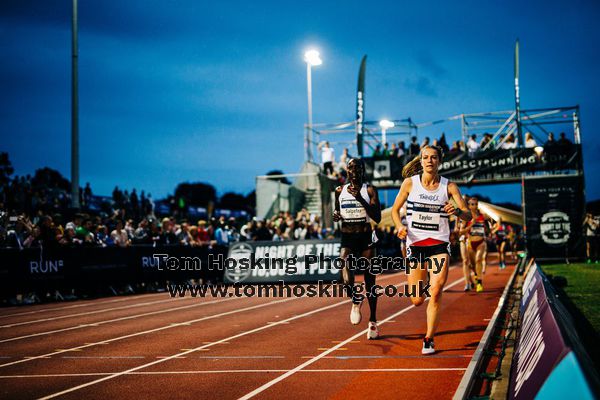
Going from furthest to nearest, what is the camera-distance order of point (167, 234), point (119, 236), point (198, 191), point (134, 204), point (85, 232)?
1. point (198, 191)
2. point (134, 204)
3. point (167, 234)
4. point (119, 236)
5. point (85, 232)

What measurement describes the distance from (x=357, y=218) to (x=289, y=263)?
12.8 m

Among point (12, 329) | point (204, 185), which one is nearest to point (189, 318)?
point (12, 329)

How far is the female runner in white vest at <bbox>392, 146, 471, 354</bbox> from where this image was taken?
7.16 meters

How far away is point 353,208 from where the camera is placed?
29.1 feet

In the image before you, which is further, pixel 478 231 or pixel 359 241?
pixel 478 231

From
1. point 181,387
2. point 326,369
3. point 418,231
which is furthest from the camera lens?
point 418,231

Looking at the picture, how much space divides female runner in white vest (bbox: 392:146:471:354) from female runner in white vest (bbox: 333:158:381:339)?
55.3 inches

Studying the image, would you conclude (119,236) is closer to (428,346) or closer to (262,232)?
(262,232)

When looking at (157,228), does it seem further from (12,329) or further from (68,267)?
(12,329)

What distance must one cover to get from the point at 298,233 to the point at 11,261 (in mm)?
10768

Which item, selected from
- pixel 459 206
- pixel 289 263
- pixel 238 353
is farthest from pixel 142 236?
pixel 459 206

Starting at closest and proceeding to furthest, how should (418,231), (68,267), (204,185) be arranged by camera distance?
1. (418,231)
2. (68,267)
3. (204,185)

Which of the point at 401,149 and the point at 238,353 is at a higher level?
the point at 401,149

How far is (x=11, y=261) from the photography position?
16.0 meters
